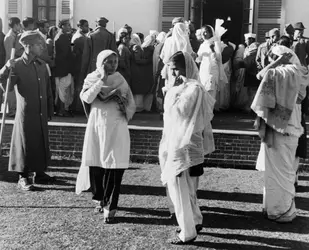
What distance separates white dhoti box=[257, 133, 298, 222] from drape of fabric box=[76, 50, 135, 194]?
155 cm

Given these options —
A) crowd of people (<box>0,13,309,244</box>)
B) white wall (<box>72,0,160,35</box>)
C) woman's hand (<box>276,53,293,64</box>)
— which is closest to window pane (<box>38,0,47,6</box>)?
white wall (<box>72,0,160,35</box>)

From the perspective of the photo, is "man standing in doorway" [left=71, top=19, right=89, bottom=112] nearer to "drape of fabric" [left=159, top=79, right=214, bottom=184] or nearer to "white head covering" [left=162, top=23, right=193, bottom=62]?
"white head covering" [left=162, top=23, right=193, bottom=62]

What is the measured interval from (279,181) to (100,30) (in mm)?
5415

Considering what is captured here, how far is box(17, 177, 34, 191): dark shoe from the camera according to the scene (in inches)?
265

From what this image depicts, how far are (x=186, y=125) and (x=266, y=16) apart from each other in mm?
8761

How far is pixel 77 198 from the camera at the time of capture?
6.45m

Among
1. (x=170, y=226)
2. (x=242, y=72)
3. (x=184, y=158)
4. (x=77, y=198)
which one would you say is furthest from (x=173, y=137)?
(x=242, y=72)

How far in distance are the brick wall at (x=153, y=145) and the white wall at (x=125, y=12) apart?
5.28m

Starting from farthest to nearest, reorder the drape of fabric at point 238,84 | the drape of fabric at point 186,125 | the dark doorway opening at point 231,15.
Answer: the dark doorway opening at point 231,15
the drape of fabric at point 238,84
the drape of fabric at point 186,125

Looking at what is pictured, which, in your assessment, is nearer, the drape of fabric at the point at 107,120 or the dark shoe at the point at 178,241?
the dark shoe at the point at 178,241

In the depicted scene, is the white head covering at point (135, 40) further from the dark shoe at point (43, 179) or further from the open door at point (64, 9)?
the dark shoe at point (43, 179)

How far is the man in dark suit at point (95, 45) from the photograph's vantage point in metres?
9.88

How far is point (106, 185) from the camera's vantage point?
5645 mm

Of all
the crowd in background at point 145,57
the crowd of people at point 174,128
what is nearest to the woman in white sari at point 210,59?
the crowd in background at point 145,57
